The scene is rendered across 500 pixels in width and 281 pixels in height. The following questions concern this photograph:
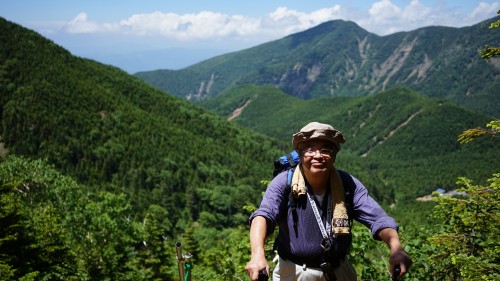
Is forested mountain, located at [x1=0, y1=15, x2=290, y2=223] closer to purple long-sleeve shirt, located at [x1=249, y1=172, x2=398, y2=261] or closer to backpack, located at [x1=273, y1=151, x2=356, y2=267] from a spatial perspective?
backpack, located at [x1=273, y1=151, x2=356, y2=267]

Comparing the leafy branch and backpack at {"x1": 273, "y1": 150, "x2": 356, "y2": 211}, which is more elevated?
the leafy branch

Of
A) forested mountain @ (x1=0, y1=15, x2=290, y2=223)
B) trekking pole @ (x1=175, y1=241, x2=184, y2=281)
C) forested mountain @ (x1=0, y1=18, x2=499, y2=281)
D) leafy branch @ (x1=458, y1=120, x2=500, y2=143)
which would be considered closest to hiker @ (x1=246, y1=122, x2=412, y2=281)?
trekking pole @ (x1=175, y1=241, x2=184, y2=281)

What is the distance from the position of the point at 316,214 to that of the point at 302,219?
6.0 inches

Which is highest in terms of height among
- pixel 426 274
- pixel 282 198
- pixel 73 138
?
pixel 282 198

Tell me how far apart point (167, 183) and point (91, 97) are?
48812mm

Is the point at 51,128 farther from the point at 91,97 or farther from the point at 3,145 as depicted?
the point at 91,97

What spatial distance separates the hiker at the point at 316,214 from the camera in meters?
4.01

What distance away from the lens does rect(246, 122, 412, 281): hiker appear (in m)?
4.01

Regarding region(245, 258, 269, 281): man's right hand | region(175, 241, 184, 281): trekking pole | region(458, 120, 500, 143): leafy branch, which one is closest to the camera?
region(245, 258, 269, 281): man's right hand

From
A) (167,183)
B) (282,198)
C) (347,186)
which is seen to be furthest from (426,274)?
(167,183)

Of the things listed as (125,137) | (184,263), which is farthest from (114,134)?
(184,263)

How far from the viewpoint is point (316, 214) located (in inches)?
160

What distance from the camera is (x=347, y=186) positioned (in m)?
4.34

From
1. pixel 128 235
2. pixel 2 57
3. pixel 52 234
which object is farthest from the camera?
pixel 2 57
